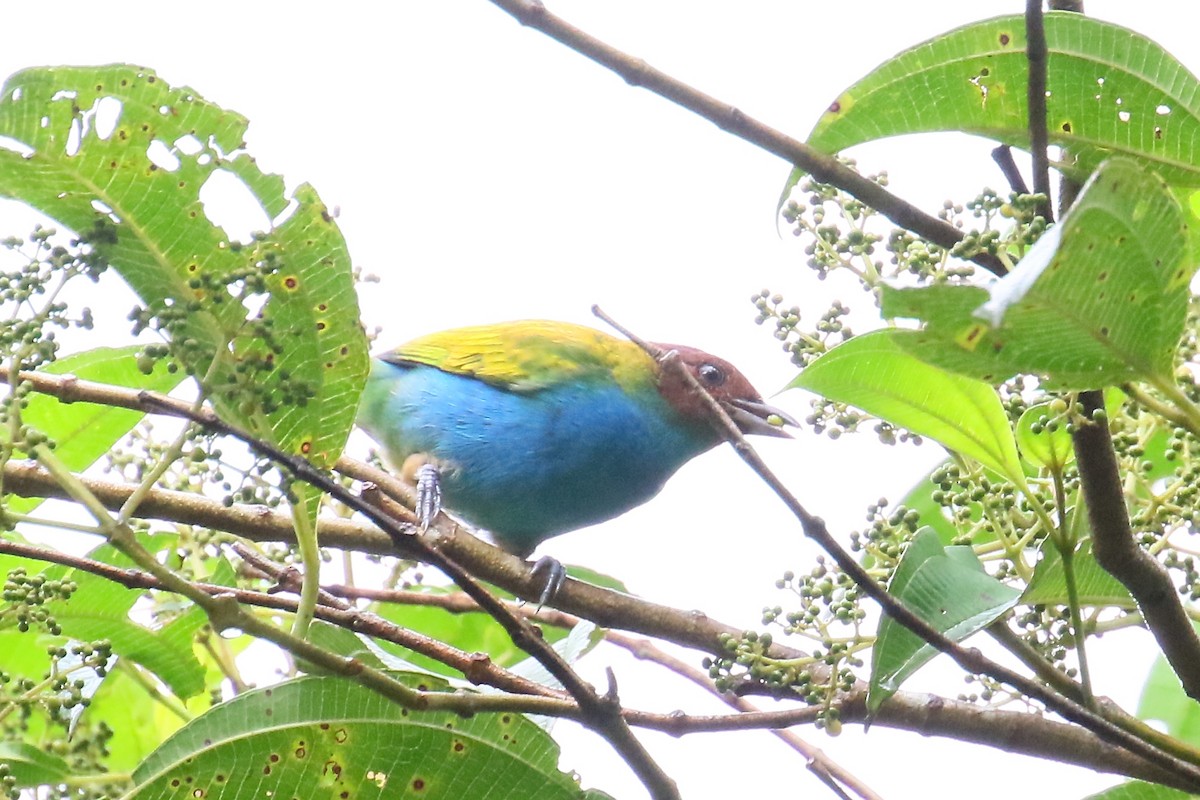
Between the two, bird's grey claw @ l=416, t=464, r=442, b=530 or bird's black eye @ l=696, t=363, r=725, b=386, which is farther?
bird's black eye @ l=696, t=363, r=725, b=386

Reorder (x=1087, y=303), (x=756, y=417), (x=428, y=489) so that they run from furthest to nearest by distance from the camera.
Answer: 1. (x=756, y=417)
2. (x=428, y=489)
3. (x=1087, y=303)

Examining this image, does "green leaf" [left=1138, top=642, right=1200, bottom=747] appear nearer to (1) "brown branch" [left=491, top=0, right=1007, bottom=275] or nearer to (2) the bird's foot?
(2) the bird's foot

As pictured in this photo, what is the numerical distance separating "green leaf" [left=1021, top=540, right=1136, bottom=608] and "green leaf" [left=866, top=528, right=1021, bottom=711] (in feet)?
0.24

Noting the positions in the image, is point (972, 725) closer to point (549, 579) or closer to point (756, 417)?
point (549, 579)

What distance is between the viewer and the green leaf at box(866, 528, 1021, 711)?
1.87 metres

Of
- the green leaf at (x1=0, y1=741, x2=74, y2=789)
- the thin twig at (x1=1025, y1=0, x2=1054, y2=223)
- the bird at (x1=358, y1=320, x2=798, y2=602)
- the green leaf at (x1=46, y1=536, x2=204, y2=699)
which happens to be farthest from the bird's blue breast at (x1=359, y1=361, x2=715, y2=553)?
the thin twig at (x1=1025, y1=0, x2=1054, y2=223)

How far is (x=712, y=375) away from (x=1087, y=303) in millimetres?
3112

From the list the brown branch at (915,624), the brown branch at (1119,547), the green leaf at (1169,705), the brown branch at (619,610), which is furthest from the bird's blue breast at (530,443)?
the brown branch at (1119,547)

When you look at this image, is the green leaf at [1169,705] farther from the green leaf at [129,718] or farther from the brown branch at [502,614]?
the green leaf at [129,718]

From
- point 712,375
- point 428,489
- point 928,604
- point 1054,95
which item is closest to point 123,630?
point 428,489

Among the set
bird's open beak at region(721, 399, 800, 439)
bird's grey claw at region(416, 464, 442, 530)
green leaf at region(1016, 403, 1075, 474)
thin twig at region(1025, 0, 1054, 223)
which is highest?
bird's open beak at region(721, 399, 800, 439)

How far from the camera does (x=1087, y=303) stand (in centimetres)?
152

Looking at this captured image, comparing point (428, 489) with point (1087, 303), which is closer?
point (1087, 303)

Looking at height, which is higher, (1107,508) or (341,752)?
(1107,508)
